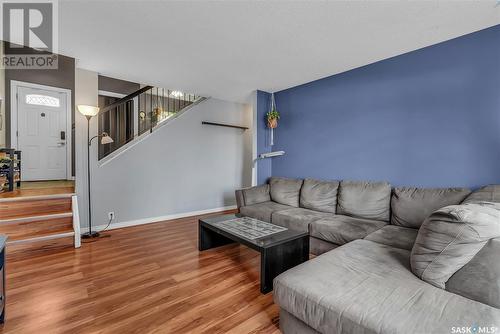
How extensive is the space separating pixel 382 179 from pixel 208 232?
2.32 m

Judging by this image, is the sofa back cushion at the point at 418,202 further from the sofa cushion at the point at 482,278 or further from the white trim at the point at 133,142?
the white trim at the point at 133,142

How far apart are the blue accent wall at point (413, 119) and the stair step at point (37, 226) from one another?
3.47m

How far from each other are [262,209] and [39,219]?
2762 millimetres

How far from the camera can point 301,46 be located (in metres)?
2.49

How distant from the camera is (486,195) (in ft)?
6.26

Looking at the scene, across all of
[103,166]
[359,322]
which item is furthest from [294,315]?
[103,166]

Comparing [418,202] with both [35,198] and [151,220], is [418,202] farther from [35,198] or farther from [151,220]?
[35,198]

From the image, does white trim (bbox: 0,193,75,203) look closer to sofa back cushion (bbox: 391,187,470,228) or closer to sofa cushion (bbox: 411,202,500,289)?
sofa cushion (bbox: 411,202,500,289)

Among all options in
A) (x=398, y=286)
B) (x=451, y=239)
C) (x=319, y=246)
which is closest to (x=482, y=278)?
(x=451, y=239)

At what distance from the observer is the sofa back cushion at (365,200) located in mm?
2633

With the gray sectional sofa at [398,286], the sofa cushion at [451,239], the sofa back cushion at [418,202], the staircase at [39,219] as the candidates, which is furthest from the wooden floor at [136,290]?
the sofa back cushion at [418,202]

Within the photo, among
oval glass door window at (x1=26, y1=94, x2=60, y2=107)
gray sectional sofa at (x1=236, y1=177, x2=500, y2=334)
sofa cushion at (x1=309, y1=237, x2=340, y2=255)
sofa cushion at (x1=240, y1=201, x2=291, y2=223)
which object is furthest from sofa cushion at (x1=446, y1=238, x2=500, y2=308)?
oval glass door window at (x1=26, y1=94, x2=60, y2=107)

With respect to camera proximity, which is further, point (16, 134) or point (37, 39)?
point (16, 134)

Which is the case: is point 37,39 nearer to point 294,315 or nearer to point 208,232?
point 208,232
